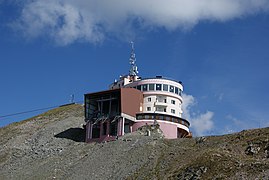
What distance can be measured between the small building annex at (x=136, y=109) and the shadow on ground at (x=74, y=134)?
7.97ft

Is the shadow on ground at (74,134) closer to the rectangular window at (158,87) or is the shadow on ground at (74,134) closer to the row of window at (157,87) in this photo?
the row of window at (157,87)

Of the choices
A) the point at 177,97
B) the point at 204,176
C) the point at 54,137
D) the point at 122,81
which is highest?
the point at 122,81

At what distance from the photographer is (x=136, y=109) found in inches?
3757

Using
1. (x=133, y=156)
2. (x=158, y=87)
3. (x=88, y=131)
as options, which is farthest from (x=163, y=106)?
(x=133, y=156)

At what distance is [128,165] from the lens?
231 ft

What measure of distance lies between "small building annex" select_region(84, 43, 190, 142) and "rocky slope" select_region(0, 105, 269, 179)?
435 centimetres

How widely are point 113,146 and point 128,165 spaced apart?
1055 centimetres

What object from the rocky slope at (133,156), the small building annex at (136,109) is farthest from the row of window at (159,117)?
the rocky slope at (133,156)

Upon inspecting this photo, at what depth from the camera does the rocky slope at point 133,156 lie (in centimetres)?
5869

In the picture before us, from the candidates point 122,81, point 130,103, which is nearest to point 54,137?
point 130,103

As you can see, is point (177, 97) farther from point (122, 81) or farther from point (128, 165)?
point (128, 165)

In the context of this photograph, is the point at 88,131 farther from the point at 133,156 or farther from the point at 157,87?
the point at 133,156

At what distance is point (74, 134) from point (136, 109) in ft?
43.8

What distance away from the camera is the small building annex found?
9244 cm
